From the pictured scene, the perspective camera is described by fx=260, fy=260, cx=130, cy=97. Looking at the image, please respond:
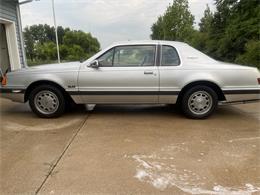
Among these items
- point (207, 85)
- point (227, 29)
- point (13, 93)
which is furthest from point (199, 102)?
point (227, 29)

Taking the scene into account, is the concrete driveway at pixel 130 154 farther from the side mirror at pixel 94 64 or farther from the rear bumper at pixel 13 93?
the side mirror at pixel 94 64

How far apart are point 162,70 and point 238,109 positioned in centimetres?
228

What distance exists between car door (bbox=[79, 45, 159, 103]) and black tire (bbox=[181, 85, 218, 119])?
0.60 meters

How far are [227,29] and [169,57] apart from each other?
17.2 metres

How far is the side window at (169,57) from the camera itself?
4.96 m

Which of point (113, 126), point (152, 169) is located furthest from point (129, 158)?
point (113, 126)

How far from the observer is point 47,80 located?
5.00 metres

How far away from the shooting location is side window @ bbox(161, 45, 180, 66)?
4.96 m

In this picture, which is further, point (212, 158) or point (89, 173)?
point (212, 158)

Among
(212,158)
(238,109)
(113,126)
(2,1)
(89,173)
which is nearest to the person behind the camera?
(89,173)

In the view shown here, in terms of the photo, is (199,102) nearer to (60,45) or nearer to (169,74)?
(169,74)

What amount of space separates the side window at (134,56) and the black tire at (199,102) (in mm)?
955

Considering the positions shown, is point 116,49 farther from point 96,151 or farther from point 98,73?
point 96,151

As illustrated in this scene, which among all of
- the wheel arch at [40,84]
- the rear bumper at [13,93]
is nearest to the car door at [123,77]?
the wheel arch at [40,84]
